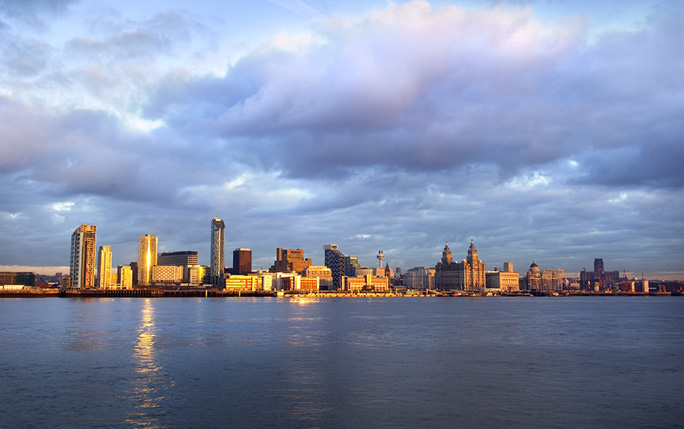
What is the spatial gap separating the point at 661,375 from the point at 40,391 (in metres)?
47.5

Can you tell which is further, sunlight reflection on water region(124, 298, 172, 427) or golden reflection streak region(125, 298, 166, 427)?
sunlight reflection on water region(124, 298, 172, 427)

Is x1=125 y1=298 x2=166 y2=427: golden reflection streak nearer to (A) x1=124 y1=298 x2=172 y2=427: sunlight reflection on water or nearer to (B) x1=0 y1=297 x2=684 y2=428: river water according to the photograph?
(A) x1=124 y1=298 x2=172 y2=427: sunlight reflection on water

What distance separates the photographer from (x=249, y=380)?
44.1m

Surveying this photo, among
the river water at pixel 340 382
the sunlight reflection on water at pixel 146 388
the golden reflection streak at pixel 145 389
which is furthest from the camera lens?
the river water at pixel 340 382

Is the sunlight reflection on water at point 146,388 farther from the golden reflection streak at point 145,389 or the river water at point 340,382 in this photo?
the river water at point 340,382

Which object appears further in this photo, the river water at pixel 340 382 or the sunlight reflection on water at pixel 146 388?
the river water at pixel 340 382

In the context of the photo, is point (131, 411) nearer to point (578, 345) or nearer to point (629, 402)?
point (629, 402)

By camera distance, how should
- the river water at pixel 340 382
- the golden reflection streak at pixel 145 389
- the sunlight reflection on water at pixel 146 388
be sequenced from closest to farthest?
1. the golden reflection streak at pixel 145 389
2. the sunlight reflection on water at pixel 146 388
3. the river water at pixel 340 382

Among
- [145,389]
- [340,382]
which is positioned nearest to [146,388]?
[145,389]

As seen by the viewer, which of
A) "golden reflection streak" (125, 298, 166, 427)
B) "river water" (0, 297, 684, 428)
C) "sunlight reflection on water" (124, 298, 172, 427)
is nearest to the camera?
"golden reflection streak" (125, 298, 166, 427)

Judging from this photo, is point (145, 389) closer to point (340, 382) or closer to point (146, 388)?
point (146, 388)

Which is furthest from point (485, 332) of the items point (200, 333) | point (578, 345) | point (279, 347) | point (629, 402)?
point (629, 402)

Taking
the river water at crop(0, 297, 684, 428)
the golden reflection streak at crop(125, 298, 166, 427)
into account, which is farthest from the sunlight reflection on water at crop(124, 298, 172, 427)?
the river water at crop(0, 297, 684, 428)

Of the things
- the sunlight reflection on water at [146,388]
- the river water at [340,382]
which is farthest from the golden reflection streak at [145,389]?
the river water at [340,382]
